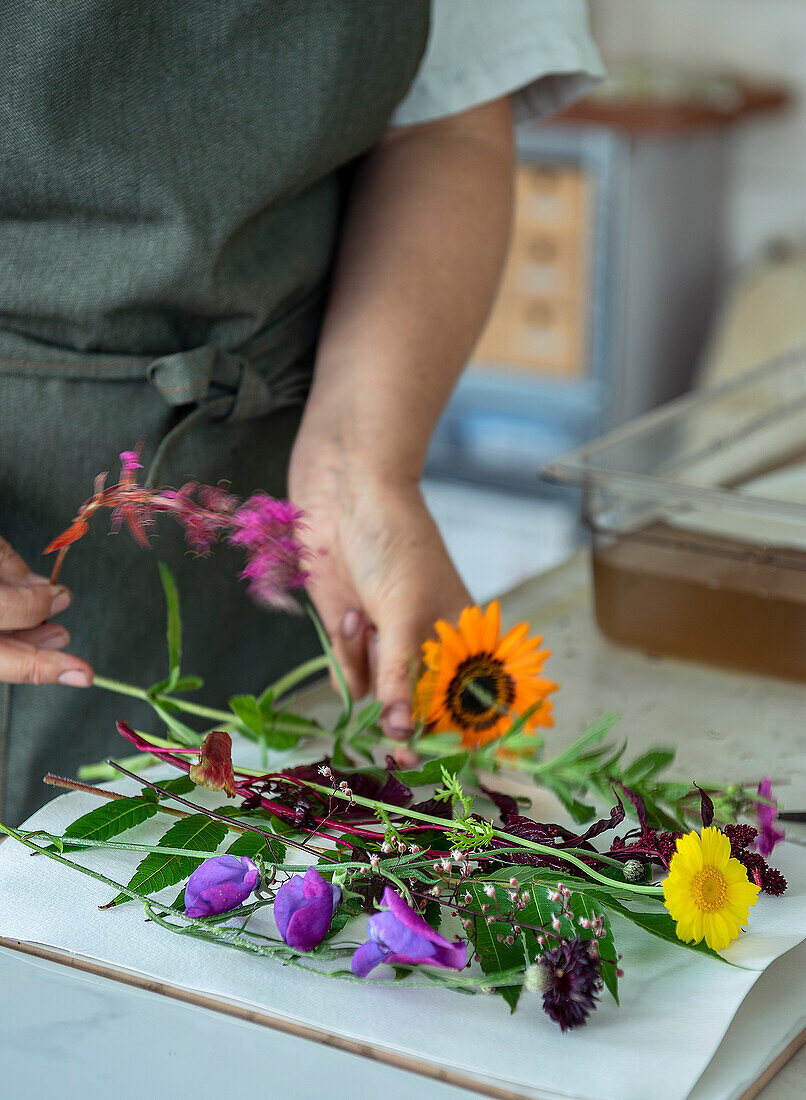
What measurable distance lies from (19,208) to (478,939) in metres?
0.37

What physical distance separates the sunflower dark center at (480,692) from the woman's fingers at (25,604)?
17 centimetres

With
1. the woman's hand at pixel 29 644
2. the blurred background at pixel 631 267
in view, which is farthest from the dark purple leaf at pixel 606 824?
the blurred background at pixel 631 267

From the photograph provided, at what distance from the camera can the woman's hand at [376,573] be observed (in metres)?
0.54

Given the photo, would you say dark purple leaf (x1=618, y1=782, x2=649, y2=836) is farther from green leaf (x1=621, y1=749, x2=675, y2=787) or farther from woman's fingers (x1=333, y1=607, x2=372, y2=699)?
woman's fingers (x1=333, y1=607, x2=372, y2=699)

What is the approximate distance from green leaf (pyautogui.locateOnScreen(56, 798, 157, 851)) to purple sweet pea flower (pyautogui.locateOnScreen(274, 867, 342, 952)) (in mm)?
67

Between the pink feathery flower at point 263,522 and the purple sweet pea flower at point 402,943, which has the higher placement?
the pink feathery flower at point 263,522

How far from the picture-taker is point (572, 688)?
63cm

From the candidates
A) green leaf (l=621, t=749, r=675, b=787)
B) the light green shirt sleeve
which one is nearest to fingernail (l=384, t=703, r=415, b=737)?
green leaf (l=621, t=749, r=675, b=787)

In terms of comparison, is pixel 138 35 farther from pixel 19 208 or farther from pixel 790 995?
pixel 790 995

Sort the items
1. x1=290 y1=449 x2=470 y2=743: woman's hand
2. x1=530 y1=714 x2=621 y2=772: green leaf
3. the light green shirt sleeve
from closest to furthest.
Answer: x1=530 y1=714 x2=621 y2=772: green leaf, x1=290 y1=449 x2=470 y2=743: woman's hand, the light green shirt sleeve

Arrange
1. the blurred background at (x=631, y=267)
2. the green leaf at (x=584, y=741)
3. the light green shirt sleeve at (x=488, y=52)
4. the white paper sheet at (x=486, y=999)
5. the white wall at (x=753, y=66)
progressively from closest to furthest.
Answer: the white paper sheet at (x=486, y=999) → the green leaf at (x=584, y=741) → the light green shirt sleeve at (x=488, y=52) → the blurred background at (x=631, y=267) → the white wall at (x=753, y=66)

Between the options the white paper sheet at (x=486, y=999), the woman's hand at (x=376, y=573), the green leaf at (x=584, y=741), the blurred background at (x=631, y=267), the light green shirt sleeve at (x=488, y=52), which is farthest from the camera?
the blurred background at (x=631, y=267)

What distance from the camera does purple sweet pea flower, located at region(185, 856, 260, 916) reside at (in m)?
0.36

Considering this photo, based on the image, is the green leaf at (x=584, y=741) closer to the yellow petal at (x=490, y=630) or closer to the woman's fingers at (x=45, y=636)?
the yellow petal at (x=490, y=630)
